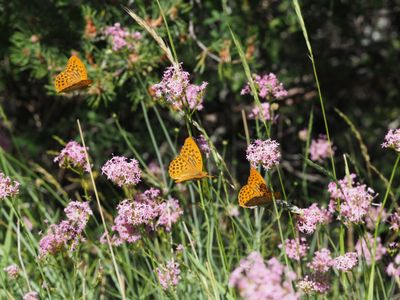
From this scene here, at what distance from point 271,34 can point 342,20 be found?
1.60 ft

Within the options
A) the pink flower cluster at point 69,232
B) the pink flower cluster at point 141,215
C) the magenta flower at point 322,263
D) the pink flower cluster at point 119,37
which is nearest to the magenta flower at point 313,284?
the magenta flower at point 322,263

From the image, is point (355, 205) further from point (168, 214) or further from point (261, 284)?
point (261, 284)

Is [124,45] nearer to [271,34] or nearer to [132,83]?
[132,83]

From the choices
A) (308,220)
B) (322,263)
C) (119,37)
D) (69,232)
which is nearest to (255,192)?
(308,220)

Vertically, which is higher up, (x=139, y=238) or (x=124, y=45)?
(x=124, y=45)

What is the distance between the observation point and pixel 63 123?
419 cm

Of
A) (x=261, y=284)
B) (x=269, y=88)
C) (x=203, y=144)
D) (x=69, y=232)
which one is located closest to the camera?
(x=261, y=284)

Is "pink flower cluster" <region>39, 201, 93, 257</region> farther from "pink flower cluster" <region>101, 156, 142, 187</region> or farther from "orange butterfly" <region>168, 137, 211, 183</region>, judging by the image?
"orange butterfly" <region>168, 137, 211, 183</region>

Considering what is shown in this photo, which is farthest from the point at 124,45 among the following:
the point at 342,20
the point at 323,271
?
the point at 342,20

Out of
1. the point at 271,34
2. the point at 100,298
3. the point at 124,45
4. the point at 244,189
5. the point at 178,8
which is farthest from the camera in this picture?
the point at 271,34

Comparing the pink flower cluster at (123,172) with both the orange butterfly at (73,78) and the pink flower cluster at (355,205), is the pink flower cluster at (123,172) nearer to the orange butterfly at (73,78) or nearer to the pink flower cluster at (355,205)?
the orange butterfly at (73,78)

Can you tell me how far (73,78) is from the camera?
7.16 feet

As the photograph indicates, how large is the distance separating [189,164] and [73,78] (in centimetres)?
52

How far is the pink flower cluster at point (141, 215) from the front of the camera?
2.00m
